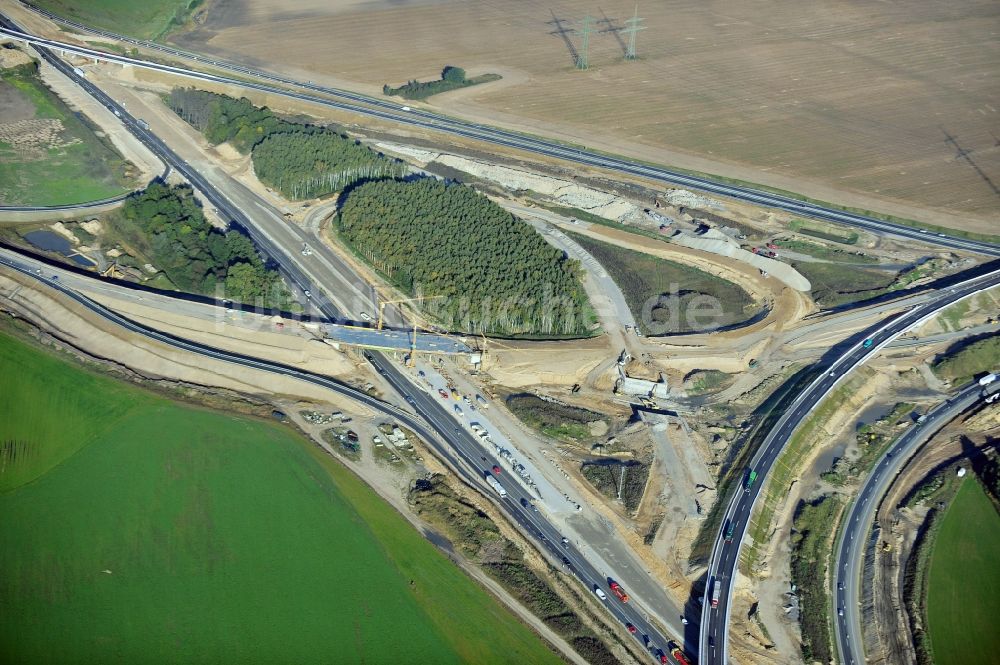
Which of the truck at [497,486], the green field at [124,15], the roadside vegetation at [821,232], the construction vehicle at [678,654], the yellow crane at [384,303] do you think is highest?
the green field at [124,15]

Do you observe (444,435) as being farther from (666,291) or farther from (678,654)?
(666,291)

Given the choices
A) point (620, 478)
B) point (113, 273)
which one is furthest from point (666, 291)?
point (113, 273)

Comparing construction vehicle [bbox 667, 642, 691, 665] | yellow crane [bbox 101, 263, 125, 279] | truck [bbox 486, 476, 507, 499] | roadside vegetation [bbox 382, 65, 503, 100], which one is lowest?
→ construction vehicle [bbox 667, 642, 691, 665]

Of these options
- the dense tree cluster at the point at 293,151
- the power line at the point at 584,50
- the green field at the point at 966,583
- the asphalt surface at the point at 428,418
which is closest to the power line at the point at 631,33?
the power line at the point at 584,50

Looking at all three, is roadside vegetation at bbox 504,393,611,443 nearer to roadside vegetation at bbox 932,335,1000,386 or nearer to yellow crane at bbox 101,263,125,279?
roadside vegetation at bbox 932,335,1000,386

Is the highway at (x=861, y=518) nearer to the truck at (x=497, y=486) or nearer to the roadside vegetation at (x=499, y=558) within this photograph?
the roadside vegetation at (x=499, y=558)

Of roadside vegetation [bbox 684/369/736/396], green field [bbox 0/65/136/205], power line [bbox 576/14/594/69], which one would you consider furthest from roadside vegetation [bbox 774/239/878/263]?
green field [bbox 0/65/136/205]
